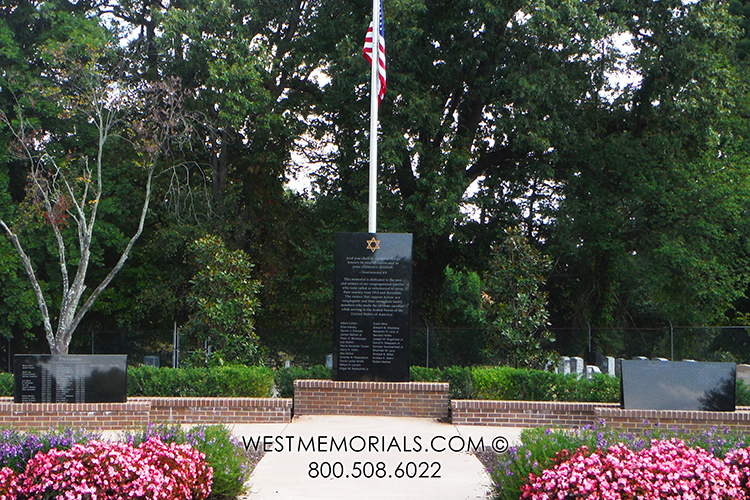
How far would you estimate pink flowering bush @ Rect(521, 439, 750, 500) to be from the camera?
5566 millimetres

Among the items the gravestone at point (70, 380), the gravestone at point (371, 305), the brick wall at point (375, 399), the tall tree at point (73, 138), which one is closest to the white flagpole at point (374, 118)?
the gravestone at point (371, 305)

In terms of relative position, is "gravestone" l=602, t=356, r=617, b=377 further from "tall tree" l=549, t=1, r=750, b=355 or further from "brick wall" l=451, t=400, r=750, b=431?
"brick wall" l=451, t=400, r=750, b=431

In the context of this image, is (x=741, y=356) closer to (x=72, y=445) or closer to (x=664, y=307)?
(x=664, y=307)

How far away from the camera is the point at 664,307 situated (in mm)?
26828

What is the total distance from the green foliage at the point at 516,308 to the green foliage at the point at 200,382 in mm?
4854

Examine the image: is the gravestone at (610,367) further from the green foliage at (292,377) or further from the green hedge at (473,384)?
the green foliage at (292,377)

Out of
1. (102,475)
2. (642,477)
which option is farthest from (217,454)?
(642,477)

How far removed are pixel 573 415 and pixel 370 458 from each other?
14.0 feet

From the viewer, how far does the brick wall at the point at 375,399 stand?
12.5m

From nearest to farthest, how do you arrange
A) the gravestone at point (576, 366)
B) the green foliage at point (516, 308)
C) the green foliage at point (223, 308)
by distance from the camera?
the green foliage at point (516, 308), the green foliage at point (223, 308), the gravestone at point (576, 366)

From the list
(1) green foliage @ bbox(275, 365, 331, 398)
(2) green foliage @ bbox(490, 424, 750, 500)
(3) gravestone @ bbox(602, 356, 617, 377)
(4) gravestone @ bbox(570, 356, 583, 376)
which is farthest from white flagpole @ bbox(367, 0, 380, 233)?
(3) gravestone @ bbox(602, 356, 617, 377)

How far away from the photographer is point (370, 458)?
894 centimetres

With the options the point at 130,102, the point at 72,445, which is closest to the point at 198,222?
the point at 130,102

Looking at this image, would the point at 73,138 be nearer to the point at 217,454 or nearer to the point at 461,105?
the point at 461,105
